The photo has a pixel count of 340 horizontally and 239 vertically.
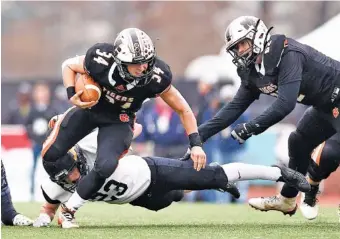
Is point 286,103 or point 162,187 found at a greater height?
point 286,103

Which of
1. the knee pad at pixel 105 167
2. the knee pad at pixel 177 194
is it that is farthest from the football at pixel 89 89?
the knee pad at pixel 177 194

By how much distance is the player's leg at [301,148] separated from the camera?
931 centimetres

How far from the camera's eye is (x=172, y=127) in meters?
15.9

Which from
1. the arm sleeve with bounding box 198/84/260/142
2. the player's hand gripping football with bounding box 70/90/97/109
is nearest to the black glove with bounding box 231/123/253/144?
the arm sleeve with bounding box 198/84/260/142

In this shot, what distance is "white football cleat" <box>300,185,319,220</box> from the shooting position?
9492mm

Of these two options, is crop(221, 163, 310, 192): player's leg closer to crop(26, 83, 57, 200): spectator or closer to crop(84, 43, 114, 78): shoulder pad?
crop(84, 43, 114, 78): shoulder pad

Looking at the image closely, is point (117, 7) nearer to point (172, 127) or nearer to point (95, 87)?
point (172, 127)

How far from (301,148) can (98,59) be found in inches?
85.4

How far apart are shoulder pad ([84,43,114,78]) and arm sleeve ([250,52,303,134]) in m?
1.28

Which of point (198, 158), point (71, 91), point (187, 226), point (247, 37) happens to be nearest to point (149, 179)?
point (198, 158)

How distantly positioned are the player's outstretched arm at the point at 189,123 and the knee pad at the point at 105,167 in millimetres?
681

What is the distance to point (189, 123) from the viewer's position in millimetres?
8586

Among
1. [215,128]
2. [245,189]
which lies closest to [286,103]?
[215,128]

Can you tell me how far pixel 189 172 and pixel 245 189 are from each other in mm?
7227
